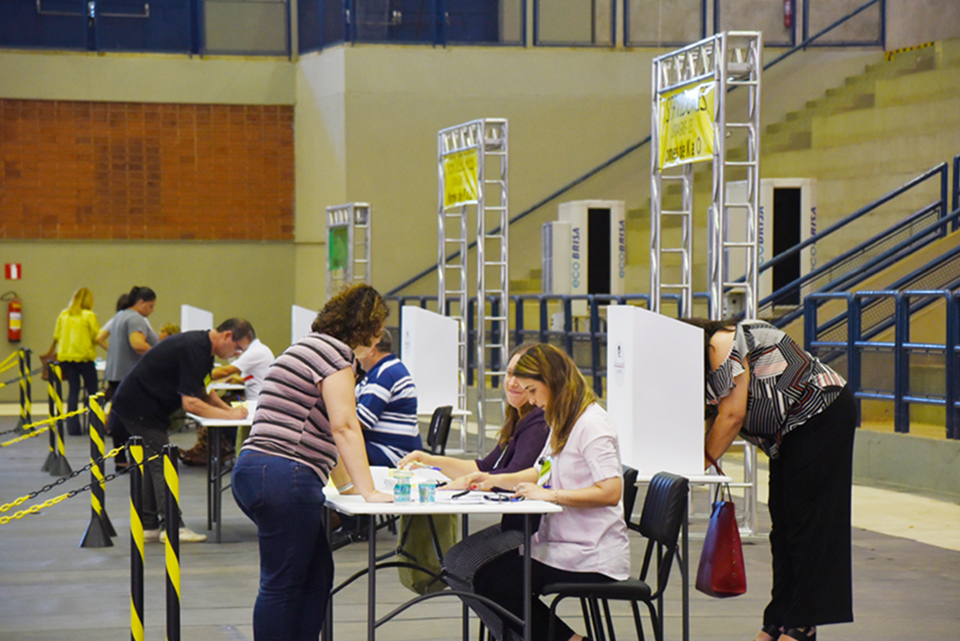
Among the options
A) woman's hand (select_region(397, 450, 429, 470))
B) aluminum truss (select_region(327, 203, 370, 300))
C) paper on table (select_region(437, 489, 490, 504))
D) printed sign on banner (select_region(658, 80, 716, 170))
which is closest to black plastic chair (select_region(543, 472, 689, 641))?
paper on table (select_region(437, 489, 490, 504))

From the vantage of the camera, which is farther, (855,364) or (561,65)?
(561,65)

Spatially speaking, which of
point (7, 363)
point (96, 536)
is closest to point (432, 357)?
point (96, 536)

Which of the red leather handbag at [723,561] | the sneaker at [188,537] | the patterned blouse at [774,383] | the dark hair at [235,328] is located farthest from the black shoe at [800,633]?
the sneaker at [188,537]

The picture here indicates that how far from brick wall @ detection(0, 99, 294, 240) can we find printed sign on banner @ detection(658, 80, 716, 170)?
12.7 meters

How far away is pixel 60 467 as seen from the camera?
A: 11930 millimetres

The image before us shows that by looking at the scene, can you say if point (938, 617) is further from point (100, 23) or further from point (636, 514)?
point (100, 23)

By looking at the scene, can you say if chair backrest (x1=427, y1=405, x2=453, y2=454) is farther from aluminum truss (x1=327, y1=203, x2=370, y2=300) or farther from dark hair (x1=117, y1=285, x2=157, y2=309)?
A: aluminum truss (x1=327, y1=203, x2=370, y2=300)

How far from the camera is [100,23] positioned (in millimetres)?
20453

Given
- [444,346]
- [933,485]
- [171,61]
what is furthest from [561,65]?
[933,485]

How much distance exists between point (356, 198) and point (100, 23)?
189 inches

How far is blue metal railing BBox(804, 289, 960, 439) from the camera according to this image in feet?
32.9

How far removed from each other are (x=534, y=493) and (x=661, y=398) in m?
2.21

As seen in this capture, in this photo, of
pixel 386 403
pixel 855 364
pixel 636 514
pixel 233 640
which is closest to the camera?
pixel 233 640

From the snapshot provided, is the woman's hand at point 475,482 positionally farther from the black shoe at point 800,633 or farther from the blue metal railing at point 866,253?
the blue metal railing at point 866,253
